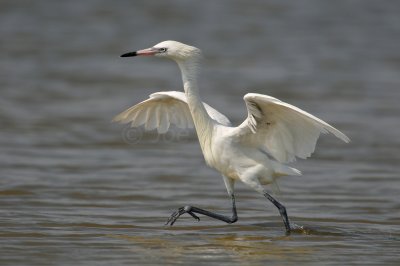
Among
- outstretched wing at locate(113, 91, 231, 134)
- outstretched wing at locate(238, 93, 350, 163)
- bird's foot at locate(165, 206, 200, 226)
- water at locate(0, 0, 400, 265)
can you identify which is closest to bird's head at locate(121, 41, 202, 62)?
outstretched wing at locate(238, 93, 350, 163)

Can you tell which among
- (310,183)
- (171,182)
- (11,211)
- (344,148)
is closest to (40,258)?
(11,211)

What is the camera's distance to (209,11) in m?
28.7

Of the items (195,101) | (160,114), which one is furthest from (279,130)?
(160,114)

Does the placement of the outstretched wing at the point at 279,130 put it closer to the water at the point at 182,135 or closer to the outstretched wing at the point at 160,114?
the water at the point at 182,135

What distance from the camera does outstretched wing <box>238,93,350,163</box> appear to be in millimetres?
9328

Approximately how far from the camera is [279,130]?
9.75m

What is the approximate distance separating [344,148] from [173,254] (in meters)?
6.61

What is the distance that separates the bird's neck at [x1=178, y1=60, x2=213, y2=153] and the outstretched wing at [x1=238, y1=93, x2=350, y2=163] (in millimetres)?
411

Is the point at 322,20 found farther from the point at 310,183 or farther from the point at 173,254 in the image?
the point at 173,254

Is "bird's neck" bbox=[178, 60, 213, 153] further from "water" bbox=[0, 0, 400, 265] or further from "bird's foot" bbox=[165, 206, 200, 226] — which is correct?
"water" bbox=[0, 0, 400, 265]

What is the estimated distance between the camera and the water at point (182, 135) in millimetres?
9305

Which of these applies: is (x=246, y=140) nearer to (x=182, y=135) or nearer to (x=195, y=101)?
(x=195, y=101)

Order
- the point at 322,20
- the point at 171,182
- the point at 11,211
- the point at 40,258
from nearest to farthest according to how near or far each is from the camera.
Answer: the point at 40,258, the point at 11,211, the point at 171,182, the point at 322,20

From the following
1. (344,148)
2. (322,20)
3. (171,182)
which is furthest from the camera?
(322,20)
